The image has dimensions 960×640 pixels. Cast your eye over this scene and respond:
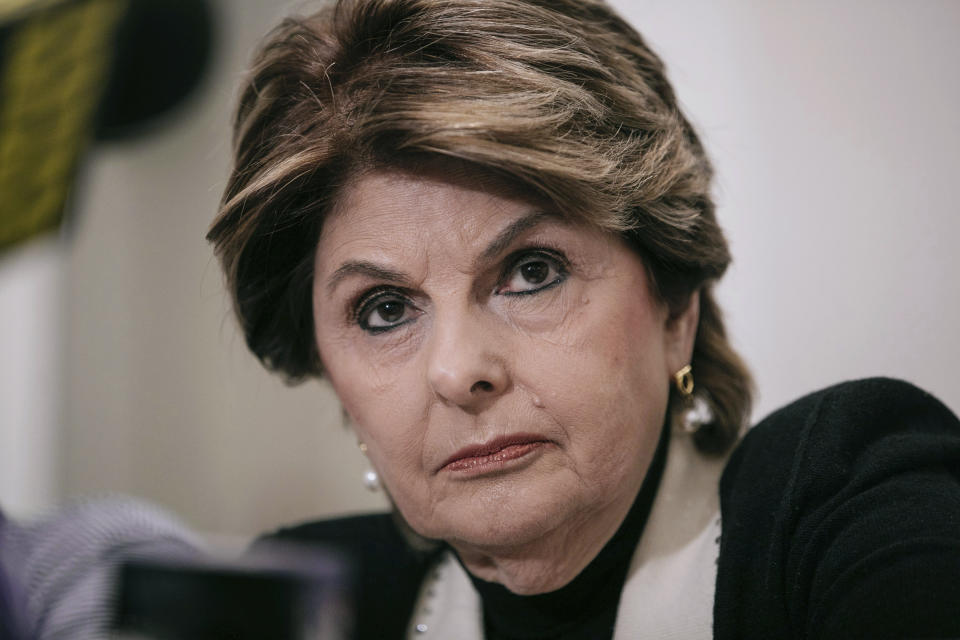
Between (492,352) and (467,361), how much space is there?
1.2 inches

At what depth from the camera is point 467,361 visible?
2.35 feet

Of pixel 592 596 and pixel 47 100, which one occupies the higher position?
pixel 47 100

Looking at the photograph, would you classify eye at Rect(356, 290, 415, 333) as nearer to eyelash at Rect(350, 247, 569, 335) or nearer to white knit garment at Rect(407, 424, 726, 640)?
eyelash at Rect(350, 247, 569, 335)

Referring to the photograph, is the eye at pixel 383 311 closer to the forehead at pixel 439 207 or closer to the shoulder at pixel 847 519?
the forehead at pixel 439 207

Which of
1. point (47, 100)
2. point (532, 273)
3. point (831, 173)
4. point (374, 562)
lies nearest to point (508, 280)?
point (532, 273)

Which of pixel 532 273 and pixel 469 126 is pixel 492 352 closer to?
pixel 532 273

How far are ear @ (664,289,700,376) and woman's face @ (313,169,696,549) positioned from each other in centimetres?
7

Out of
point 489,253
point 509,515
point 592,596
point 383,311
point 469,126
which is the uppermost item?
point 469,126

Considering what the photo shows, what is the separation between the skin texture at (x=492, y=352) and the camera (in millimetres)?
749

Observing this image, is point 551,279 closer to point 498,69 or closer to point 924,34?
point 498,69

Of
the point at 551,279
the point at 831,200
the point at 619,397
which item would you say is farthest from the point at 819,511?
the point at 831,200

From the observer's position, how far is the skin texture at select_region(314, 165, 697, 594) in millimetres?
749

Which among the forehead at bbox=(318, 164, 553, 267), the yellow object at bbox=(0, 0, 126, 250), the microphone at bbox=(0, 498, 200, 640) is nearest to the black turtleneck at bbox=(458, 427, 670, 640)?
the forehead at bbox=(318, 164, 553, 267)

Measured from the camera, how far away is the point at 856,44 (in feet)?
4.05
